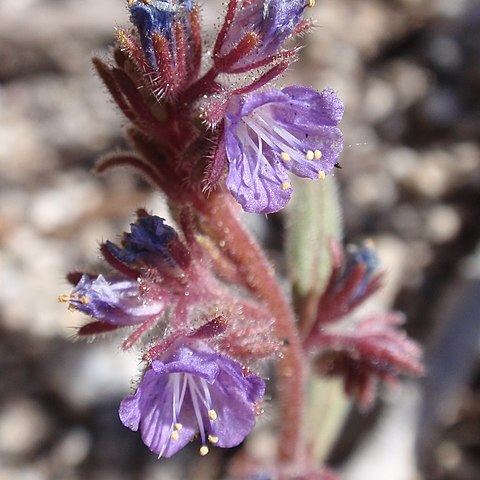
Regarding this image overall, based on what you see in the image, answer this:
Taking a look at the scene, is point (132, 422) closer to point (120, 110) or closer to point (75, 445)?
point (120, 110)

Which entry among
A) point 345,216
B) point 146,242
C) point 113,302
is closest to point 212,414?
point 113,302

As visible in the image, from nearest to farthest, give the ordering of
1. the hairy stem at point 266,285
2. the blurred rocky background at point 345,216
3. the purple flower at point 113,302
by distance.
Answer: the purple flower at point 113,302 → the hairy stem at point 266,285 → the blurred rocky background at point 345,216

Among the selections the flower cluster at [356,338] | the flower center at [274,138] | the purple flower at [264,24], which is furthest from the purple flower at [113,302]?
the flower cluster at [356,338]

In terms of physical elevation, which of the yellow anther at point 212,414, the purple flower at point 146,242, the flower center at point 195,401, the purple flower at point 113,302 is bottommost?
the yellow anther at point 212,414

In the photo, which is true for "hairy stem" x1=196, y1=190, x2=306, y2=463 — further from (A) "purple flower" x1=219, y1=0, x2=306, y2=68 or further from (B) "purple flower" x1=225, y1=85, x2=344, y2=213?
(A) "purple flower" x1=219, y1=0, x2=306, y2=68

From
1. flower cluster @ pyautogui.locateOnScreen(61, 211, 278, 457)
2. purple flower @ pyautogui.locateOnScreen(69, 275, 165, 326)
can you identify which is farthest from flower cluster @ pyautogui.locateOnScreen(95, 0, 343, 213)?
purple flower @ pyautogui.locateOnScreen(69, 275, 165, 326)

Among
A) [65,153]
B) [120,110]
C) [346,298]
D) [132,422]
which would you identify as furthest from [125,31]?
[65,153]

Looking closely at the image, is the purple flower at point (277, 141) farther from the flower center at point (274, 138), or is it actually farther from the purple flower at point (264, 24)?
the purple flower at point (264, 24)
